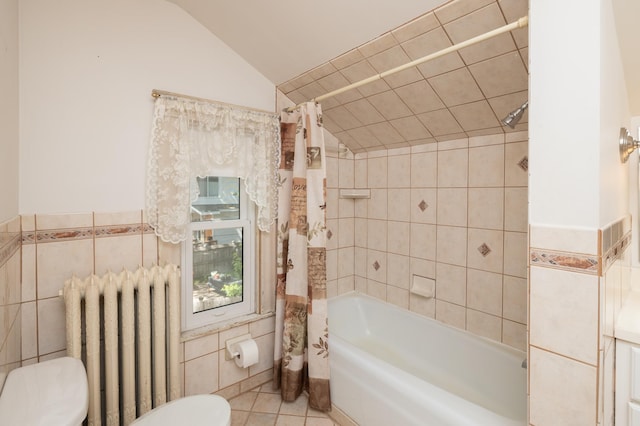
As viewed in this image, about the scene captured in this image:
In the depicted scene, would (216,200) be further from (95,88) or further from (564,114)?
(564,114)

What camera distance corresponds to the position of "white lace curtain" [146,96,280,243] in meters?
1.69

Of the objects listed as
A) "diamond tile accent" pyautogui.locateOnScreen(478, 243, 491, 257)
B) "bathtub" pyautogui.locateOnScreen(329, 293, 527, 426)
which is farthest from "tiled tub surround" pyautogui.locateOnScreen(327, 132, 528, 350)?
"bathtub" pyautogui.locateOnScreen(329, 293, 527, 426)

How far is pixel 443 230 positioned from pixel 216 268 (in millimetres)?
1650

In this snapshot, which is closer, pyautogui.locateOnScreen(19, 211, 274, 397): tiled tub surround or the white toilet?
the white toilet

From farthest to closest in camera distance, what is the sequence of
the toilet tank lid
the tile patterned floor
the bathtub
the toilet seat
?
the tile patterned floor → the bathtub → the toilet seat → the toilet tank lid

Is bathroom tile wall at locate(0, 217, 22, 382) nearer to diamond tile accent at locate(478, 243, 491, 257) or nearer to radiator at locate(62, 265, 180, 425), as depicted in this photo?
→ radiator at locate(62, 265, 180, 425)

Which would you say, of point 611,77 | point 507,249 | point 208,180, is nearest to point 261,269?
point 208,180

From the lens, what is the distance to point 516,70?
1436 millimetres

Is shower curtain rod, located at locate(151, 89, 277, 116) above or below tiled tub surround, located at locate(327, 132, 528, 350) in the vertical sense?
above

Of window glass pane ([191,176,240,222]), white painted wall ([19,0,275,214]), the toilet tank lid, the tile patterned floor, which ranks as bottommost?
the tile patterned floor

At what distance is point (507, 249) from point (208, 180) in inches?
77.4

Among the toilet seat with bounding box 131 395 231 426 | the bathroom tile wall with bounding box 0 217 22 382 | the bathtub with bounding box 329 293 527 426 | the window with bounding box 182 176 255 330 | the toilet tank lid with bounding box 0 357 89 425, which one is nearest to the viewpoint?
the toilet tank lid with bounding box 0 357 89 425

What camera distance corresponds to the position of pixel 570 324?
3.08 feet

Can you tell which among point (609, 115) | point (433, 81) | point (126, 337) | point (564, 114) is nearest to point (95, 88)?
point (126, 337)
